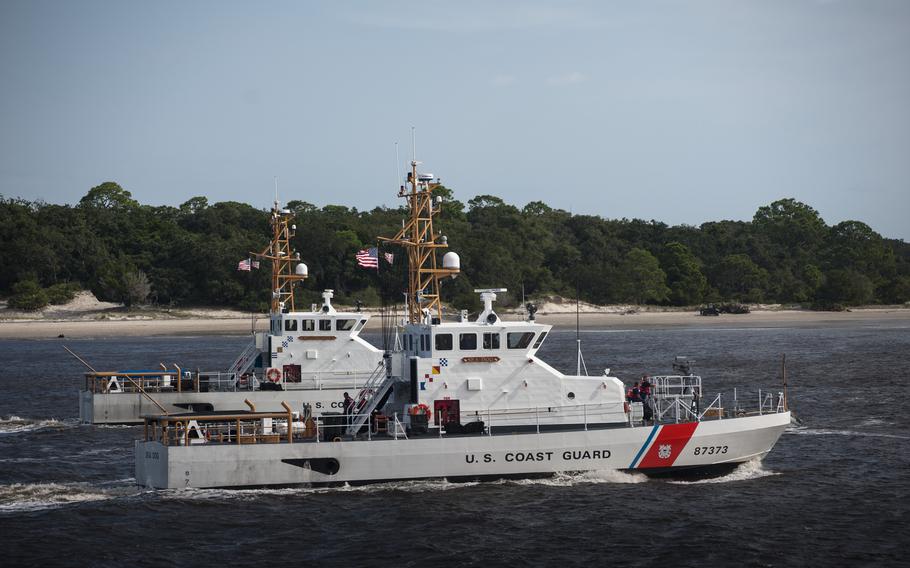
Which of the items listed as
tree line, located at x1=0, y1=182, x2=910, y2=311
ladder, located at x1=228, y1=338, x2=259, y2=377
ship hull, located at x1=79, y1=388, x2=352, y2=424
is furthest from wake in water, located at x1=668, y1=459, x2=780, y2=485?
tree line, located at x1=0, y1=182, x2=910, y2=311

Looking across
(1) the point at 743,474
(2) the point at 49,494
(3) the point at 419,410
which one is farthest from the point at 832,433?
(2) the point at 49,494

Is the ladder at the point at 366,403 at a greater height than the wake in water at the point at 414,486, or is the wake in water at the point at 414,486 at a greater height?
the ladder at the point at 366,403

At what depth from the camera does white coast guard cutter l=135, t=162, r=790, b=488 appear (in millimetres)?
27156

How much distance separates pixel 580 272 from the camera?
406 feet

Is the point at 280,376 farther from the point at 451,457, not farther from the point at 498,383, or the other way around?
the point at 451,457

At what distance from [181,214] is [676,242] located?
63.9m

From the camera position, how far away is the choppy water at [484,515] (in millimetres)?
22156

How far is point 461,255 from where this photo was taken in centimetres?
11425

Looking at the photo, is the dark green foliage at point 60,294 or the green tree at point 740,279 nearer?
the dark green foliage at point 60,294

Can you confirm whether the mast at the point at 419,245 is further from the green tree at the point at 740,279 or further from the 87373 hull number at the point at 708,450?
the green tree at the point at 740,279

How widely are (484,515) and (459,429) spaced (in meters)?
3.66

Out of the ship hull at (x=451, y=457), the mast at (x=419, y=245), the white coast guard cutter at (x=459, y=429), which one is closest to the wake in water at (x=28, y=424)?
the white coast guard cutter at (x=459, y=429)

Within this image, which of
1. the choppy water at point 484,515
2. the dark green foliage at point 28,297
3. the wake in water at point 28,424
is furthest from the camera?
the dark green foliage at point 28,297

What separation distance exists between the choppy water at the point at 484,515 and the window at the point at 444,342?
3701 millimetres
